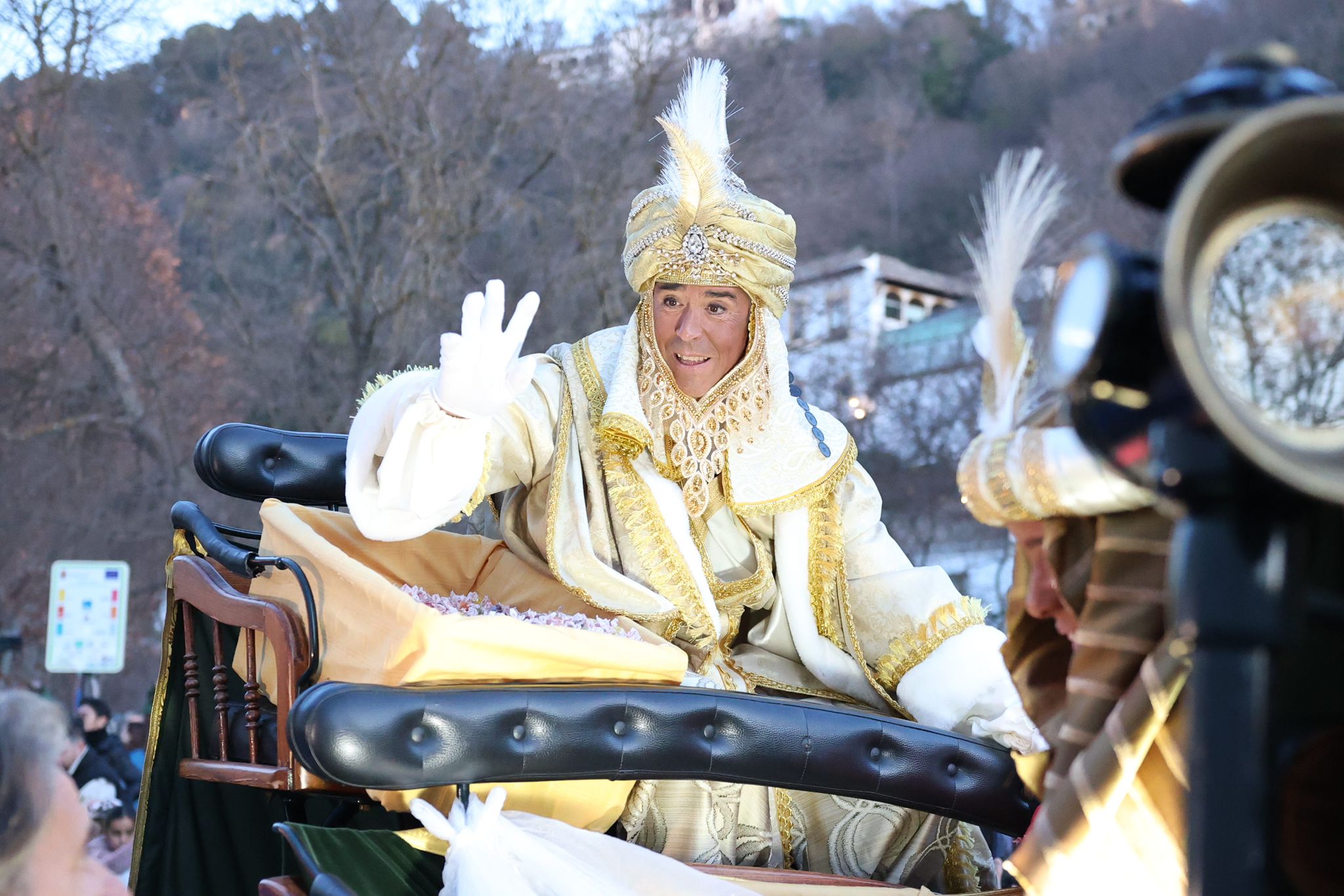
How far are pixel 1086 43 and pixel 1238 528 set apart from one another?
24279 millimetres

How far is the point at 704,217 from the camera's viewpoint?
3.69m

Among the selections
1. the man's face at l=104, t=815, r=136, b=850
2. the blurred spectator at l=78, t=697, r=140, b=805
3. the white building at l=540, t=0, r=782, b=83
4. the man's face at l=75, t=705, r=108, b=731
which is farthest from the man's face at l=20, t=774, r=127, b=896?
the white building at l=540, t=0, r=782, b=83

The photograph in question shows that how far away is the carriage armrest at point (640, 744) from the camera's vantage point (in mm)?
2568

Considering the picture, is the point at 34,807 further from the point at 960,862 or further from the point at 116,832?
the point at 116,832

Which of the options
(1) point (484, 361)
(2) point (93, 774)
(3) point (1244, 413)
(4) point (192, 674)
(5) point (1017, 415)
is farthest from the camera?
(2) point (93, 774)

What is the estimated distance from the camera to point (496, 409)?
312 cm

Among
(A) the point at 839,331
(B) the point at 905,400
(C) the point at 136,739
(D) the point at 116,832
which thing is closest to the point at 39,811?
(D) the point at 116,832

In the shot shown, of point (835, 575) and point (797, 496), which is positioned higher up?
point (797, 496)

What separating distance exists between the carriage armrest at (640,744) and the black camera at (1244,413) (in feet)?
5.60

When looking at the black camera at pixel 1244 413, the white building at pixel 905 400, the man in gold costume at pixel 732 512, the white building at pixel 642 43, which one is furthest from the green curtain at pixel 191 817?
the white building at pixel 642 43

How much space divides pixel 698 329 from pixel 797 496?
505mm

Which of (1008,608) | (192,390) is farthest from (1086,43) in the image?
(1008,608)

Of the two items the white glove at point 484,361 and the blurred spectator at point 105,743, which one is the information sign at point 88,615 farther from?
the white glove at point 484,361

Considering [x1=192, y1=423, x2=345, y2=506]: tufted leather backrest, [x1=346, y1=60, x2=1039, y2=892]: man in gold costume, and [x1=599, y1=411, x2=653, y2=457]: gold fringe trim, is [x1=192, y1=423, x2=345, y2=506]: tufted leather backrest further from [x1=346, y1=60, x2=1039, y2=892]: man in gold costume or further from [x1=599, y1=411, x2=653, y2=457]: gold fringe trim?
[x1=599, y1=411, x2=653, y2=457]: gold fringe trim
